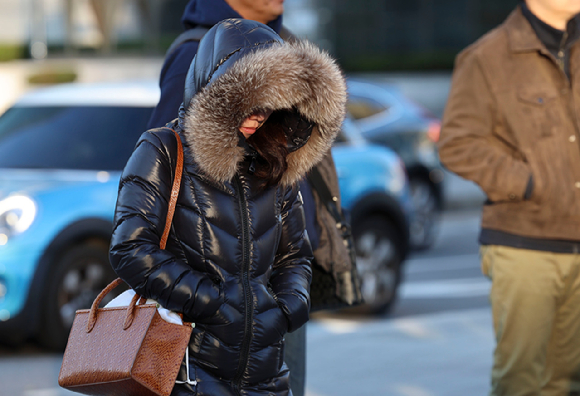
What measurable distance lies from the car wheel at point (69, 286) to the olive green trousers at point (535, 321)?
3.04m

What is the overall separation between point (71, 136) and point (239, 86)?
4.26m

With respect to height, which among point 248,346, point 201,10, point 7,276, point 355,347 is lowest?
point 355,347

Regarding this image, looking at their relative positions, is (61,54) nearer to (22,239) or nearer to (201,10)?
(22,239)

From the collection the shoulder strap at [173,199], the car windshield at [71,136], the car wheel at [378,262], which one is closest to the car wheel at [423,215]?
the car wheel at [378,262]

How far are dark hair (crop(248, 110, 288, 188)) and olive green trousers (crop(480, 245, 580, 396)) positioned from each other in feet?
4.54

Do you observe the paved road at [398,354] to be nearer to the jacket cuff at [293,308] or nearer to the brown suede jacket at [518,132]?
the brown suede jacket at [518,132]

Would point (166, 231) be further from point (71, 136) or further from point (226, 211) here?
point (71, 136)

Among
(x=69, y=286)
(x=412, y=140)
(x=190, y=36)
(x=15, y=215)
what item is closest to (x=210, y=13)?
(x=190, y=36)

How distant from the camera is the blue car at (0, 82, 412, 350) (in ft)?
18.4

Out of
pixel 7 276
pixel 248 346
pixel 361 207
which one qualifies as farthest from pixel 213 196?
pixel 361 207

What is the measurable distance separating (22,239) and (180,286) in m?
3.55

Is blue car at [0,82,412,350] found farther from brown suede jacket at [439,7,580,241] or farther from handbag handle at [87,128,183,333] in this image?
handbag handle at [87,128,183,333]

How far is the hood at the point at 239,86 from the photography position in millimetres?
2443

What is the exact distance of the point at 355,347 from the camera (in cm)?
606
